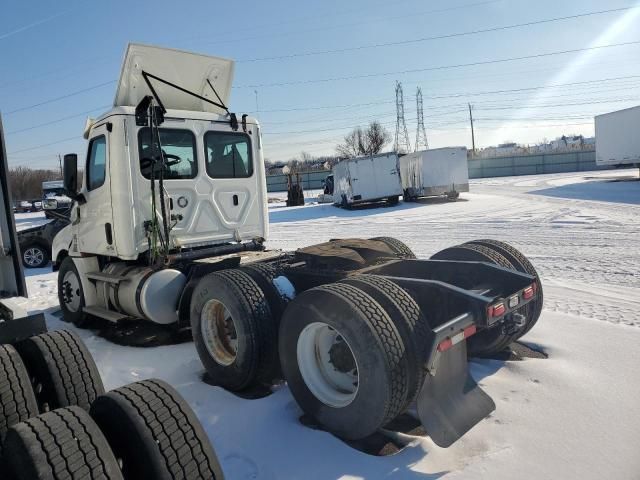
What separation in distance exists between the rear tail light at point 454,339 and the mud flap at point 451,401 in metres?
0.13

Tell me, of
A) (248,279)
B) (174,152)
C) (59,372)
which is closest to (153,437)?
(59,372)

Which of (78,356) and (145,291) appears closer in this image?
(78,356)

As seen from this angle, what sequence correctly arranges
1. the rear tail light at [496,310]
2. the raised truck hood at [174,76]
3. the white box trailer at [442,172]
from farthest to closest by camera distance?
the white box trailer at [442,172]
the raised truck hood at [174,76]
the rear tail light at [496,310]

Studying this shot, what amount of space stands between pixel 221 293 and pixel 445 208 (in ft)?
60.5

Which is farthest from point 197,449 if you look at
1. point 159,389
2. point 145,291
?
point 145,291

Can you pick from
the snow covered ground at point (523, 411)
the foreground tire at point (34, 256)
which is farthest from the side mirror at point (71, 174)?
the foreground tire at point (34, 256)

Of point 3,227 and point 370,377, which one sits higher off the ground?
point 3,227

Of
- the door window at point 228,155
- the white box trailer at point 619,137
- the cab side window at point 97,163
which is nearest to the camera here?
the cab side window at point 97,163

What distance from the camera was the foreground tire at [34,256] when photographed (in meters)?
13.0

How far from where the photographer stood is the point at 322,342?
12.0 ft

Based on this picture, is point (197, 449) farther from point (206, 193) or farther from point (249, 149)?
point (249, 149)

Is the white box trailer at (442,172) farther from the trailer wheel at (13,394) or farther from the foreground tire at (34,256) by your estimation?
the trailer wheel at (13,394)

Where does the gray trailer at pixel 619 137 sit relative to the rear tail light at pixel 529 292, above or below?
above

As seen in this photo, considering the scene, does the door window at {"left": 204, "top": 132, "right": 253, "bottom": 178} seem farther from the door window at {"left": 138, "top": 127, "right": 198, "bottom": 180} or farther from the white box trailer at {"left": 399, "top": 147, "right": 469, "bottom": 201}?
the white box trailer at {"left": 399, "top": 147, "right": 469, "bottom": 201}
